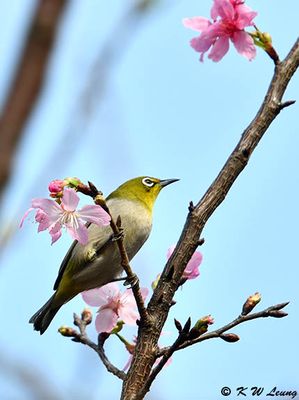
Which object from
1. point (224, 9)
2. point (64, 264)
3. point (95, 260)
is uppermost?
point (224, 9)

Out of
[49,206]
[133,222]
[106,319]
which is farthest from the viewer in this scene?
[133,222]

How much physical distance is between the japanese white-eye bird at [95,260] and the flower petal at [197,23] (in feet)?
5.47

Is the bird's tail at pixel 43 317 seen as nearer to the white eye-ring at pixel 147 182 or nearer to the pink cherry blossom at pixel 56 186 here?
the white eye-ring at pixel 147 182

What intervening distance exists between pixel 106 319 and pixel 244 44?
4.92ft

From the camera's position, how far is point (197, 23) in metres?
3.46

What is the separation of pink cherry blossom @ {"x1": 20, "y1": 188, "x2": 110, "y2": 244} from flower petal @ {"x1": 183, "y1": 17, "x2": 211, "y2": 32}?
1.01 m

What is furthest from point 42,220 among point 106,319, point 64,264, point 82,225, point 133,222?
point 133,222

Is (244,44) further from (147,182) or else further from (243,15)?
(147,182)

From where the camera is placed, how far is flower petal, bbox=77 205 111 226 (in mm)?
2967

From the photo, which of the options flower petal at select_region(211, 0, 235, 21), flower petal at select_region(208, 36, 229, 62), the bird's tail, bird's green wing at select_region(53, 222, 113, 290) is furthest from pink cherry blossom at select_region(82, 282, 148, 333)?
flower petal at select_region(211, 0, 235, 21)

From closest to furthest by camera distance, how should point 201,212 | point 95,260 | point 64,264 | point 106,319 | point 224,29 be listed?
point 201,212, point 224,29, point 106,319, point 95,260, point 64,264

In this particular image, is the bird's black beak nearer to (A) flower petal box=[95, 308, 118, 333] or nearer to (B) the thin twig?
(A) flower petal box=[95, 308, 118, 333]

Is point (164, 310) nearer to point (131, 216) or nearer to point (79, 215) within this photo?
point (79, 215)

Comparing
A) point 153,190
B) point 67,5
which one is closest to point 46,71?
point 67,5
